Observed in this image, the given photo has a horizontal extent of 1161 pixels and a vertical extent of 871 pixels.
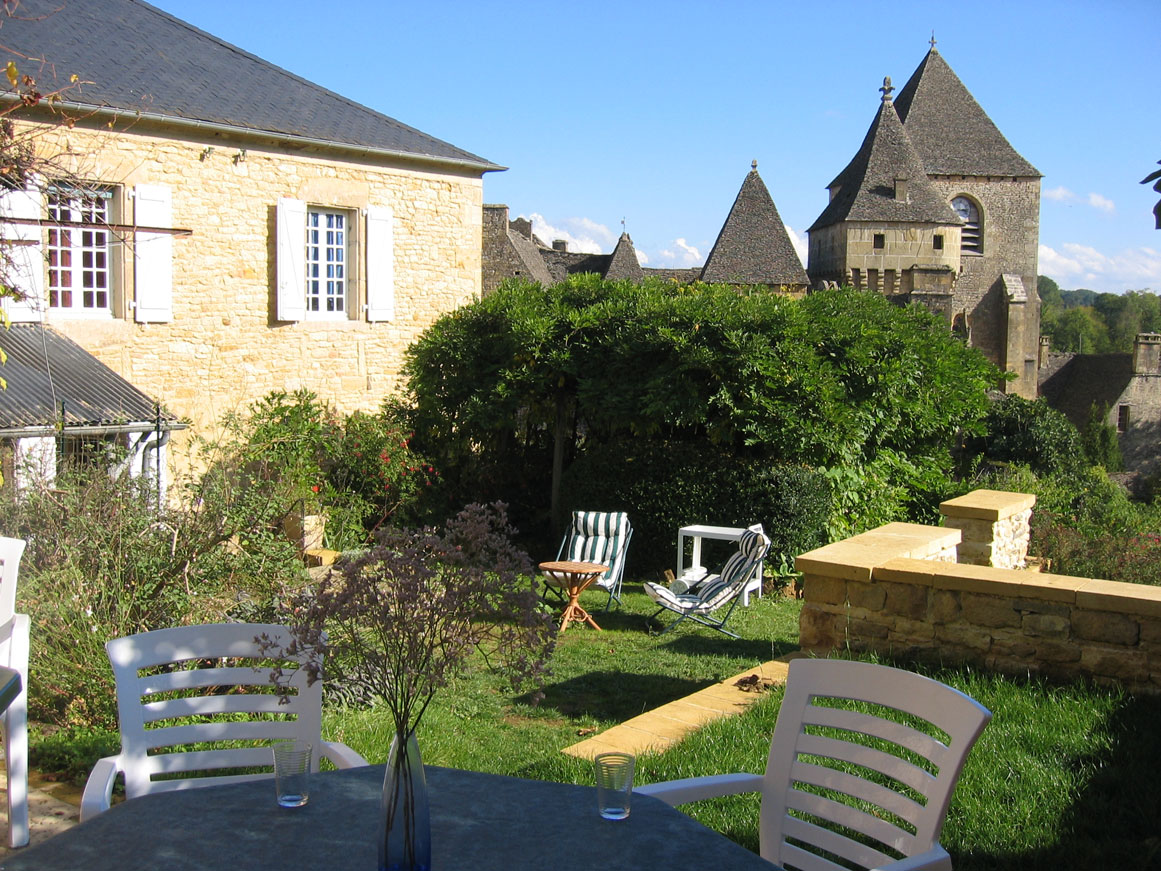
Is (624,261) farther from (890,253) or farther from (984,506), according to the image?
(984,506)

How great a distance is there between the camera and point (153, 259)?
36.8 feet

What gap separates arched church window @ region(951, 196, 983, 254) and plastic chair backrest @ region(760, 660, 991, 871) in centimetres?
5379

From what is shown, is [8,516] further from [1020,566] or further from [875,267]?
[875,267]

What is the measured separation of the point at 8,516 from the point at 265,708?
363cm

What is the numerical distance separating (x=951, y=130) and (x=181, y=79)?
47.3 meters

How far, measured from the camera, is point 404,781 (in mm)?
1927

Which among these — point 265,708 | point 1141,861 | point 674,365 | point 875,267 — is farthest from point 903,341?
point 875,267

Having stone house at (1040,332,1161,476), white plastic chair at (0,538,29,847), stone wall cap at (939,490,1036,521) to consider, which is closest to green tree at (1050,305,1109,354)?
stone house at (1040,332,1161,476)

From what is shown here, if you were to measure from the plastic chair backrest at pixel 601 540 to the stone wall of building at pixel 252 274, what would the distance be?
5.04 meters

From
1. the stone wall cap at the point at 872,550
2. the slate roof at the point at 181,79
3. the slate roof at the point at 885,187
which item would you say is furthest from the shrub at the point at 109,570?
the slate roof at the point at 885,187

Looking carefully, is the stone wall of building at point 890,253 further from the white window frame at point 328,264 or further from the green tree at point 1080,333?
the green tree at point 1080,333

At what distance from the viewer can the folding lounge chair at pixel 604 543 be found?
941 centimetres

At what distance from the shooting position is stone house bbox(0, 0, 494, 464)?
1082 cm

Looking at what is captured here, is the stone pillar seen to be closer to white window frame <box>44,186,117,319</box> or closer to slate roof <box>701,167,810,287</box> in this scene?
white window frame <box>44,186,117,319</box>
